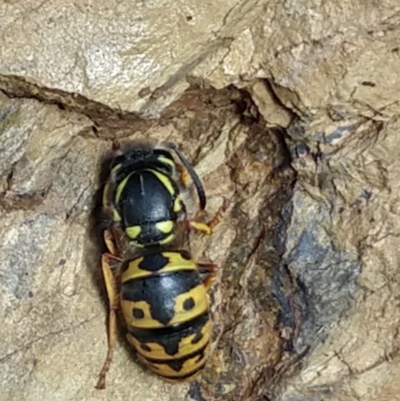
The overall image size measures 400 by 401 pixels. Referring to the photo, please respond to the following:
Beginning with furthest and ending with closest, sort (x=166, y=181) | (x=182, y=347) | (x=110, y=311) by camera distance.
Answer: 1. (x=166, y=181)
2. (x=110, y=311)
3. (x=182, y=347)

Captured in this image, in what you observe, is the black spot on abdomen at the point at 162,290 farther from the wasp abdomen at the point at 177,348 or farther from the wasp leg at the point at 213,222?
the wasp leg at the point at 213,222

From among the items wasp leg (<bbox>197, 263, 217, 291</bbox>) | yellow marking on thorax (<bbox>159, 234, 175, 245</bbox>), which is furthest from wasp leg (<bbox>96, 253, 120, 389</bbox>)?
wasp leg (<bbox>197, 263, 217, 291</bbox>)

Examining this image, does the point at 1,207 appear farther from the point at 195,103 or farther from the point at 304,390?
the point at 304,390

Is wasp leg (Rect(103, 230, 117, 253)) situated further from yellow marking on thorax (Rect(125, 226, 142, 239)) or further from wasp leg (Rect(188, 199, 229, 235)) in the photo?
wasp leg (Rect(188, 199, 229, 235))

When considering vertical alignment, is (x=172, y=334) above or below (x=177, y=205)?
below

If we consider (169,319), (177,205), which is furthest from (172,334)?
(177,205)

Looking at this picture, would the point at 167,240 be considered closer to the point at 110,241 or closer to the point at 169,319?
the point at 110,241
